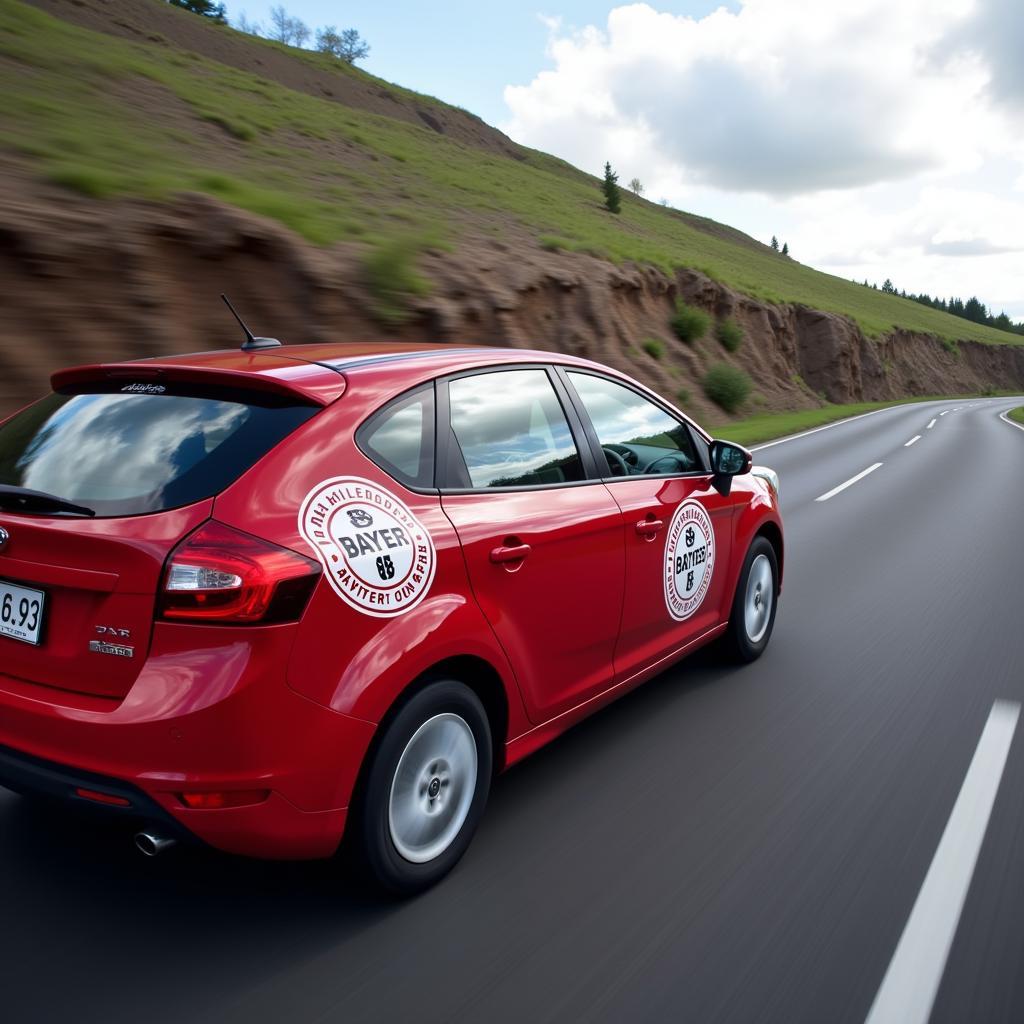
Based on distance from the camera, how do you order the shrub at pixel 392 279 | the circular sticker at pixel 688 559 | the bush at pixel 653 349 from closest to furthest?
the circular sticker at pixel 688 559, the shrub at pixel 392 279, the bush at pixel 653 349

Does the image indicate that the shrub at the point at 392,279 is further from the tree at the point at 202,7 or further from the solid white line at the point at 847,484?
the tree at the point at 202,7

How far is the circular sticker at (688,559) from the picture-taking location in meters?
4.12

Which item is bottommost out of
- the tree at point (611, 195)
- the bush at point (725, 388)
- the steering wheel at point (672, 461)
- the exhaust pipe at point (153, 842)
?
the exhaust pipe at point (153, 842)

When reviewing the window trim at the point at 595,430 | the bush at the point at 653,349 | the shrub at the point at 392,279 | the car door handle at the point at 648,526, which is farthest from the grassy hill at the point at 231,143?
the car door handle at the point at 648,526

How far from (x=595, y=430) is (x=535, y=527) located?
78cm

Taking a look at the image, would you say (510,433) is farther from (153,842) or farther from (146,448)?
(153,842)

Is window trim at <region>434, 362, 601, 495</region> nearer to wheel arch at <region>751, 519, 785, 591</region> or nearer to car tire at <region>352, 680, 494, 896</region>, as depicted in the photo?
car tire at <region>352, 680, 494, 896</region>

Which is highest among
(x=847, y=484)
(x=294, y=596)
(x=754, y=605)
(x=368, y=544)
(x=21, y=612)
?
(x=368, y=544)

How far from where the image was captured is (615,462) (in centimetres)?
396

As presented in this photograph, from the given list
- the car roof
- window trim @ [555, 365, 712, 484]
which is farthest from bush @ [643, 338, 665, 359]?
the car roof

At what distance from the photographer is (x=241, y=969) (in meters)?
2.47

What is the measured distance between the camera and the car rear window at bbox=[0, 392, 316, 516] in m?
2.55

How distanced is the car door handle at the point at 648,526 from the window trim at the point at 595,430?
0.19m

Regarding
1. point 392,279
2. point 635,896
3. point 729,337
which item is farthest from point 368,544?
point 729,337
